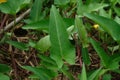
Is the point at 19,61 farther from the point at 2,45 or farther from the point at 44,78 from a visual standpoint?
the point at 44,78

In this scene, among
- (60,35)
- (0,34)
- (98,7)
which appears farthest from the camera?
(0,34)

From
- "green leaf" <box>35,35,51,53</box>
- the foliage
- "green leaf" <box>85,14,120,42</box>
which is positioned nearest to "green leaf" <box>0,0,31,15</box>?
the foliage

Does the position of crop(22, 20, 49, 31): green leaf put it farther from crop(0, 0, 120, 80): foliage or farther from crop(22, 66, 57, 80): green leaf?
crop(22, 66, 57, 80): green leaf

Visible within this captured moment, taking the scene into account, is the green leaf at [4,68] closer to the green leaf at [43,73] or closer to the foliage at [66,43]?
the foliage at [66,43]

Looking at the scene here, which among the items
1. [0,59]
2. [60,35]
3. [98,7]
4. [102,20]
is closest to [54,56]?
[60,35]

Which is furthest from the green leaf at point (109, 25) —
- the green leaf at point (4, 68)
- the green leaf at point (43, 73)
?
the green leaf at point (4, 68)

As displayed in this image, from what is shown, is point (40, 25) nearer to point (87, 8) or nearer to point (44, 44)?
point (44, 44)

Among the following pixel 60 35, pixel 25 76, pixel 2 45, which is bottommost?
pixel 25 76

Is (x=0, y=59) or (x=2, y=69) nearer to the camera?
(x=2, y=69)
